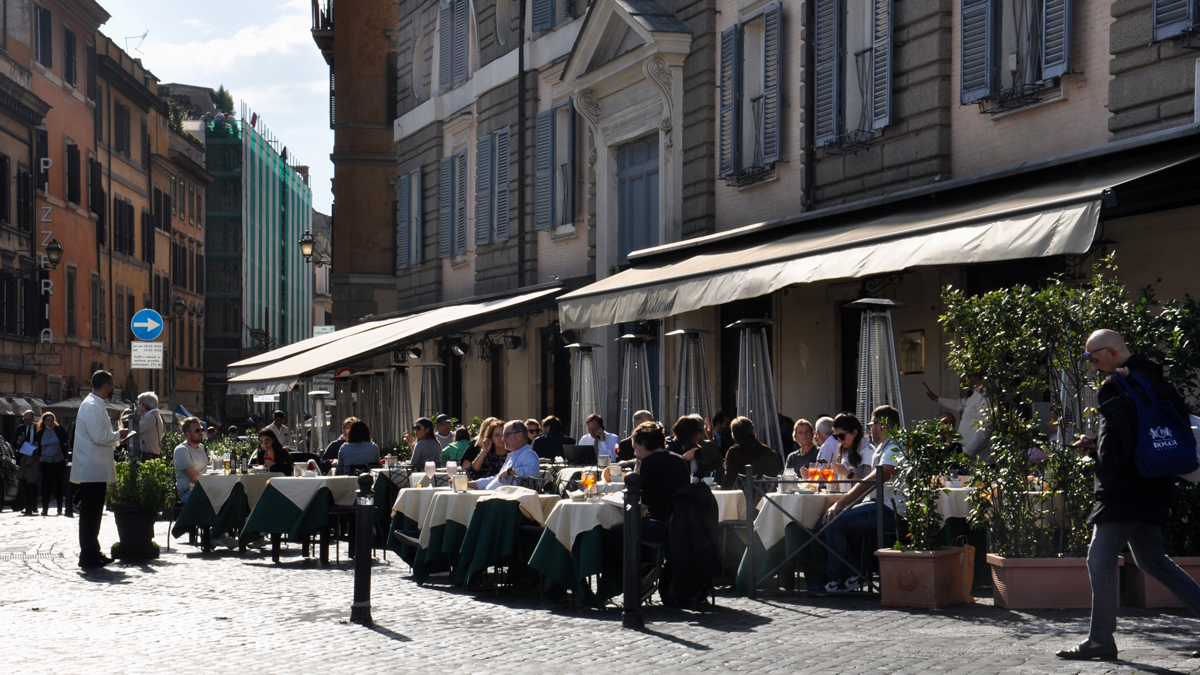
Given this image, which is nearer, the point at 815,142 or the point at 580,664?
the point at 580,664

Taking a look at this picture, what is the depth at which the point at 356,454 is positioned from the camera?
51.5ft

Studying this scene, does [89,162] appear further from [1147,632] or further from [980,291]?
[1147,632]

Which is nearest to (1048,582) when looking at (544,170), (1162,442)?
(1162,442)

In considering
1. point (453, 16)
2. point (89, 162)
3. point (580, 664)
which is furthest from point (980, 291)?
point (89, 162)

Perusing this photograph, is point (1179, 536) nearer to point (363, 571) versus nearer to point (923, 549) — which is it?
point (923, 549)

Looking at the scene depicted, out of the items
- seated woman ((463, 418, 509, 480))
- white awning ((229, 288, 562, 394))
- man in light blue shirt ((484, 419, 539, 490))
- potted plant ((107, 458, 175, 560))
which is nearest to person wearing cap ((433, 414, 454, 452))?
white awning ((229, 288, 562, 394))

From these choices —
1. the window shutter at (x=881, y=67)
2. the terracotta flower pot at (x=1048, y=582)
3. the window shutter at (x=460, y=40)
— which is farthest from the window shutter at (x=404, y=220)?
the terracotta flower pot at (x=1048, y=582)

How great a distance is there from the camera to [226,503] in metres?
14.8

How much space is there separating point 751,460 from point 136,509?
18.2ft

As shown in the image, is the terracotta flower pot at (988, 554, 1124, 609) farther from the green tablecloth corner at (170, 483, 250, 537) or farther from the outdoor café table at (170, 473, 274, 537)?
the green tablecloth corner at (170, 483, 250, 537)

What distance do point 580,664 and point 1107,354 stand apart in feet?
9.67

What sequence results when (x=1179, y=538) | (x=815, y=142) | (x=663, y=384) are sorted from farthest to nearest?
(x=663, y=384)
(x=815, y=142)
(x=1179, y=538)

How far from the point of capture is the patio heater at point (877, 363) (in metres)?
13.0

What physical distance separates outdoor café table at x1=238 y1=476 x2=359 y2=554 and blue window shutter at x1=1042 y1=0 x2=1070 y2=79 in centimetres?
694
